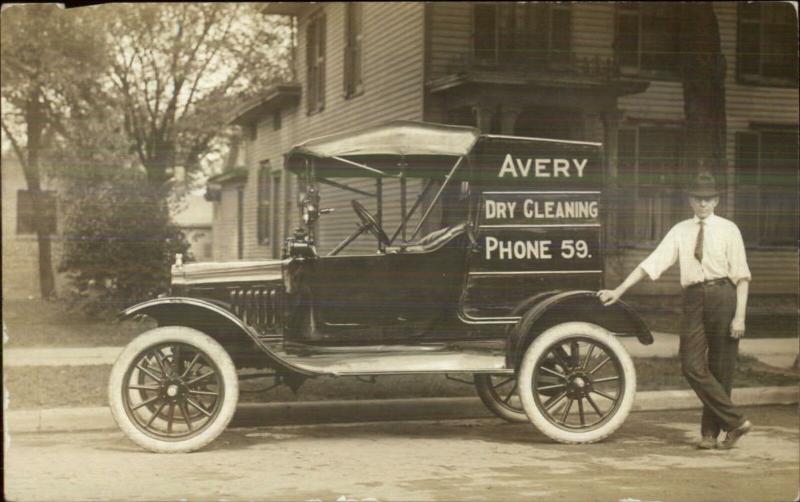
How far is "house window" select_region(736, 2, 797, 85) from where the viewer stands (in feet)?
39.9

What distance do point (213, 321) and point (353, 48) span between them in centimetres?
816

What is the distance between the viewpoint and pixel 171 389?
5.87 metres

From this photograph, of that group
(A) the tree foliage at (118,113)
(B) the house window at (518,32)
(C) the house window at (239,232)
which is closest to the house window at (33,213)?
(A) the tree foliage at (118,113)

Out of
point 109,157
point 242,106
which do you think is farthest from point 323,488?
point 242,106

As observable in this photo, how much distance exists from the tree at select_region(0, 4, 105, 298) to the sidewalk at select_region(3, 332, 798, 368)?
180 centimetres

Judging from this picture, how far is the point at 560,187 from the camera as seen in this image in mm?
6434

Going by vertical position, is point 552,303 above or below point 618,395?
above

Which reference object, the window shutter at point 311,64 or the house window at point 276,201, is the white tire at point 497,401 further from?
the window shutter at point 311,64

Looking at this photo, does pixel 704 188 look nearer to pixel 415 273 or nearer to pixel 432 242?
pixel 432 242

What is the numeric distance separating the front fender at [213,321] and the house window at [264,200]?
20.3ft

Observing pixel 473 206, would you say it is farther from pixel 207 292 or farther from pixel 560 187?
pixel 207 292

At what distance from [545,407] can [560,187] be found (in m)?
1.51

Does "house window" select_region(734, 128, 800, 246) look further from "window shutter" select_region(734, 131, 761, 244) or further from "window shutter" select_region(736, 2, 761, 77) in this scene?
"window shutter" select_region(736, 2, 761, 77)

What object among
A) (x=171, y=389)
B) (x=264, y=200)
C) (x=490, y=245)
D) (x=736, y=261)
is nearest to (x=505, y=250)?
(x=490, y=245)
